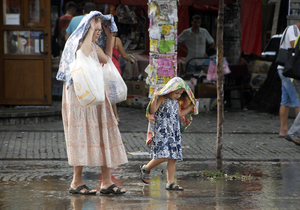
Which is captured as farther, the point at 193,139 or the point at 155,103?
the point at 193,139

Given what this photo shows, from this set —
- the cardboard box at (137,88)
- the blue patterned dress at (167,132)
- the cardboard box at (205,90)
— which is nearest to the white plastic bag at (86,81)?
the blue patterned dress at (167,132)

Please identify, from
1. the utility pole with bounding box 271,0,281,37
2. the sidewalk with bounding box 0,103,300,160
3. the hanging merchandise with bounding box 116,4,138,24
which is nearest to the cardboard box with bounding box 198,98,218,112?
the sidewalk with bounding box 0,103,300,160

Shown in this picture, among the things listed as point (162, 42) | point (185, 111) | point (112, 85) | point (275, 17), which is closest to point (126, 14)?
point (275, 17)

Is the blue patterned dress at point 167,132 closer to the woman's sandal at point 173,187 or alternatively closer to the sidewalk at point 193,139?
the woman's sandal at point 173,187

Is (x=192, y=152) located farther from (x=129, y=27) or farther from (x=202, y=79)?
(x=129, y=27)

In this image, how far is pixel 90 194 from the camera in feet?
16.4

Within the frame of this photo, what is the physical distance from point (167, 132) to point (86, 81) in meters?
1.22

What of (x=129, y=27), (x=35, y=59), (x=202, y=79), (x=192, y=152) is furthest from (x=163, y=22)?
(x=129, y=27)

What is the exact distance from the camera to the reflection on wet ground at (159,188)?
4.67 m

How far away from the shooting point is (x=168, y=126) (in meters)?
5.36

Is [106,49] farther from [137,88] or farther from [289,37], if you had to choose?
[137,88]

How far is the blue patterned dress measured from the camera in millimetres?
5312

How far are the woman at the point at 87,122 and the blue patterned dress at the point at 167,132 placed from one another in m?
0.51

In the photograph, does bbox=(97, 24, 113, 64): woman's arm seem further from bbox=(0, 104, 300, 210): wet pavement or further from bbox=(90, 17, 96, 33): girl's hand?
bbox=(0, 104, 300, 210): wet pavement
